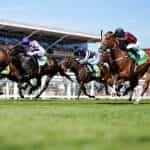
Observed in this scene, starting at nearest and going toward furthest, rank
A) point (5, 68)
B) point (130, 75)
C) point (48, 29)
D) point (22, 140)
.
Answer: point (22, 140) → point (130, 75) → point (5, 68) → point (48, 29)

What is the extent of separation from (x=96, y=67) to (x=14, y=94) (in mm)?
4285

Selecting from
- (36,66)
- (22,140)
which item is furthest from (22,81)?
(22,140)

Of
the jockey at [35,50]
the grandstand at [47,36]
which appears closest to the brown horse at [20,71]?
the jockey at [35,50]

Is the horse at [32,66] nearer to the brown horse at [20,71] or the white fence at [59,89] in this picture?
the brown horse at [20,71]

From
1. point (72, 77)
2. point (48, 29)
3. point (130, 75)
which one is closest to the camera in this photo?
point (130, 75)

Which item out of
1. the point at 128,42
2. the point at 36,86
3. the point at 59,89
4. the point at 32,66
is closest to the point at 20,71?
the point at 32,66

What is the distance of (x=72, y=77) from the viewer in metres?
22.3

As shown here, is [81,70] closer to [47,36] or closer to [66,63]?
[66,63]

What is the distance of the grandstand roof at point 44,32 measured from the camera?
47106mm

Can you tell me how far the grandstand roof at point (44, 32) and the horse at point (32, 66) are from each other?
26348 millimetres

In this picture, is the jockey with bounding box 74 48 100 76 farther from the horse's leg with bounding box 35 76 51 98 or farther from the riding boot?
the riding boot

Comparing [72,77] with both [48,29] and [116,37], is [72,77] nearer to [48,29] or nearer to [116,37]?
[116,37]

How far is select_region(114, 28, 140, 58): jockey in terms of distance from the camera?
608 inches

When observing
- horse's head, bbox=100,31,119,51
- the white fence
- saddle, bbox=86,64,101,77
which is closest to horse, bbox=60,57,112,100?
saddle, bbox=86,64,101,77
